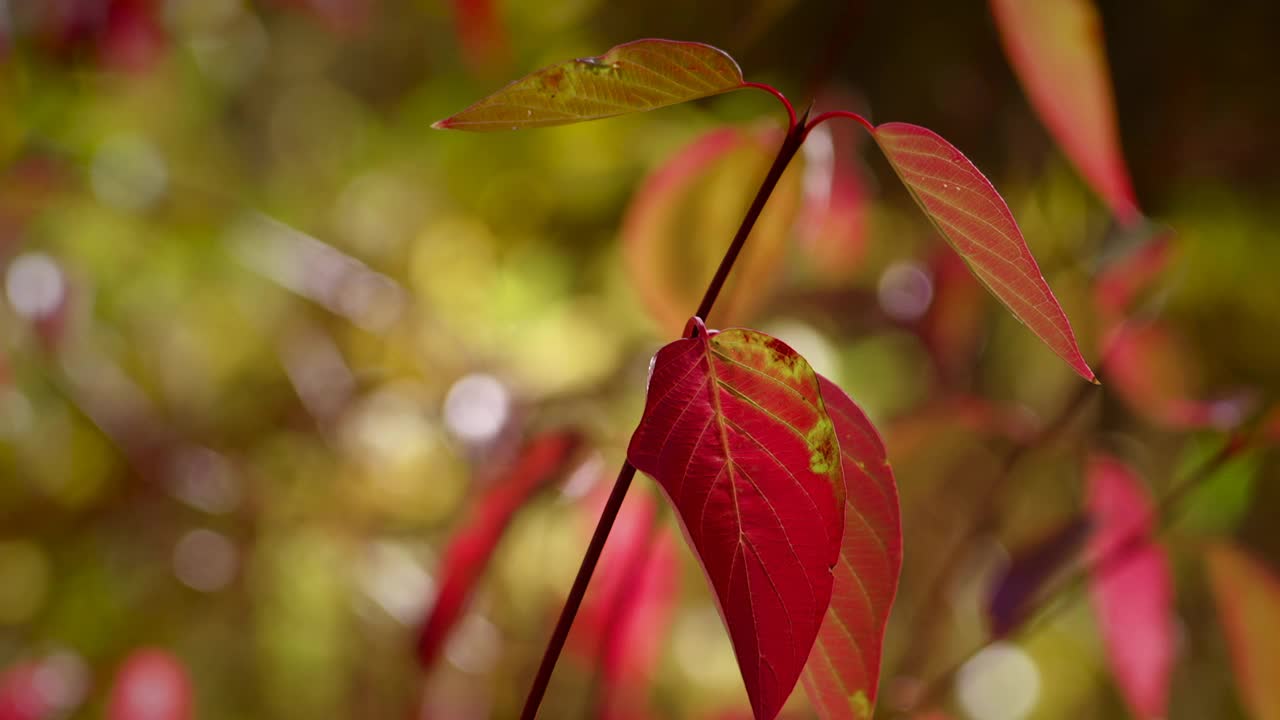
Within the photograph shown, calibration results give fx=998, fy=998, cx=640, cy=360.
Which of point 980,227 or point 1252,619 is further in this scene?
point 1252,619

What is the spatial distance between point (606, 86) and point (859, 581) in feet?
0.40

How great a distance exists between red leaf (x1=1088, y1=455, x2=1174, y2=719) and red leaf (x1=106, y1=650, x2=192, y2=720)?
1.86 feet

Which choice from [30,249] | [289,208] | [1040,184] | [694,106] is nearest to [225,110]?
[289,208]

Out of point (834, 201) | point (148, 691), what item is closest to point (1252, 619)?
point (834, 201)

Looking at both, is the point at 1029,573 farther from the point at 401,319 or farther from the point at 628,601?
the point at 401,319

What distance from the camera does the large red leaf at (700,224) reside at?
45cm

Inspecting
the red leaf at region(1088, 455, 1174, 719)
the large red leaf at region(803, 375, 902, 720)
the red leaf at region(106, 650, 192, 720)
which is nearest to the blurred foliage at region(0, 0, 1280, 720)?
the red leaf at region(106, 650, 192, 720)

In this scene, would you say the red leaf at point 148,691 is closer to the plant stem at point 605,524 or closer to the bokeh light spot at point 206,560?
the bokeh light spot at point 206,560

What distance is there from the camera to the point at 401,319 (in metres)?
1.02

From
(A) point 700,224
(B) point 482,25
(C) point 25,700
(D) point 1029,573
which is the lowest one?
(C) point 25,700

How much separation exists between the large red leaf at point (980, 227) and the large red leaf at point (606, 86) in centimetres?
4

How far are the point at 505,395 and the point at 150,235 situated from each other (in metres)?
0.83

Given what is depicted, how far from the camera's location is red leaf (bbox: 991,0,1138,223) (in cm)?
33

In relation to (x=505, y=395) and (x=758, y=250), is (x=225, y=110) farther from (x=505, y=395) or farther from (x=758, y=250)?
(x=758, y=250)
